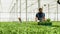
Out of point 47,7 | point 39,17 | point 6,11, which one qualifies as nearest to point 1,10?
point 6,11

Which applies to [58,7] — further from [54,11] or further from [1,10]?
[1,10]

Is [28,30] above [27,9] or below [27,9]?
below

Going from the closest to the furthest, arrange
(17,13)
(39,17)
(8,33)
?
1. (8,33)
2. (39,17)
3. (17,13)

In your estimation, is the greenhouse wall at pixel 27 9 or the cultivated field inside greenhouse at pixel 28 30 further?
the greenhouse wall at pixel 27 9

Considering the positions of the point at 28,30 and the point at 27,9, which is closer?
the point at 28,30

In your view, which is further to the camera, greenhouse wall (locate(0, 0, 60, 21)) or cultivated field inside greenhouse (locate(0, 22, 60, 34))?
greenhouse wall (locate(0, 0, 60, 21))

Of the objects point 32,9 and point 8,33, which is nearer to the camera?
point 8,33

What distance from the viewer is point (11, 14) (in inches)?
529

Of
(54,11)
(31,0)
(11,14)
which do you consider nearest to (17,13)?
(11,14)

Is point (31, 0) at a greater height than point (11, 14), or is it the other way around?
point (31, 0)

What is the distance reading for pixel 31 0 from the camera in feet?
45.0

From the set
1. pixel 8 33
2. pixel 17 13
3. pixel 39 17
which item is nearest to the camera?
pixel 8 33

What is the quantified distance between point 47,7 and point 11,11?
7.54 feet

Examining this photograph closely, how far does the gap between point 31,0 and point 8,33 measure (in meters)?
12.2
